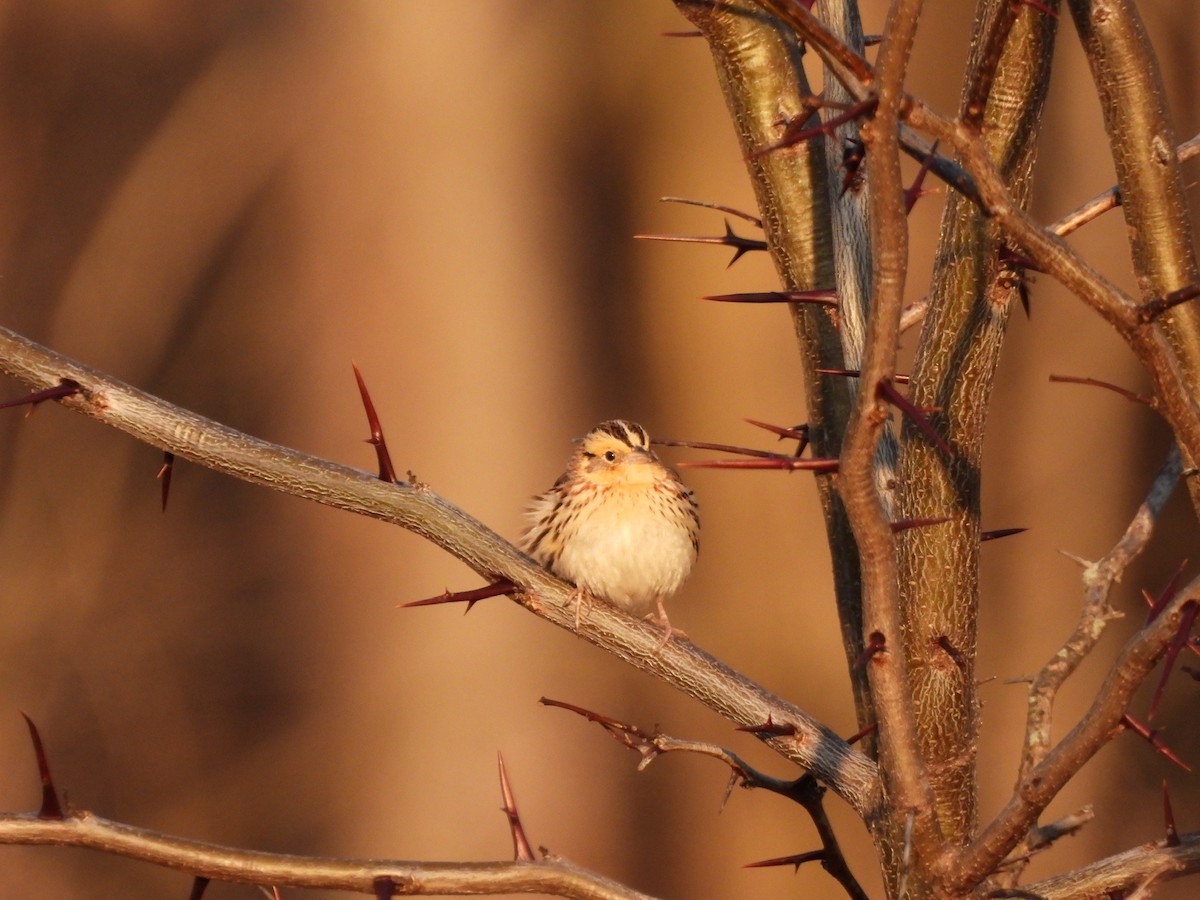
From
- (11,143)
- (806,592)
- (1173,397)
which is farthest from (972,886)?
(11,143)

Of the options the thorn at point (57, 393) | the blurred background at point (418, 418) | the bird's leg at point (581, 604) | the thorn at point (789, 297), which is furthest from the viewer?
the blurred background at point (418, 418)

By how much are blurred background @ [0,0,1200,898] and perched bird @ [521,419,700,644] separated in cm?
167

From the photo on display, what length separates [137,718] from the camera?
5.56 metres

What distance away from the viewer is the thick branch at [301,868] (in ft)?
5.73

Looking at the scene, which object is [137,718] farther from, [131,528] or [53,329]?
[53,329]

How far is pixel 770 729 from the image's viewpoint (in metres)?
2.08

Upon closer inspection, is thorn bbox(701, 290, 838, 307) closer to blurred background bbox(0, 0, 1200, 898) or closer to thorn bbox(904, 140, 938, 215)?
thorn bbox(904, 140, 938, 215)

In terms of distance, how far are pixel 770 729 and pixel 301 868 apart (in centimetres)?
74

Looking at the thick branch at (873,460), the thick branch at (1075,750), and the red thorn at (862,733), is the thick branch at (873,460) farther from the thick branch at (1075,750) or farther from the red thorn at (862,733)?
the red thorn at (862,733)

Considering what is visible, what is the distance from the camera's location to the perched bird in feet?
11.9

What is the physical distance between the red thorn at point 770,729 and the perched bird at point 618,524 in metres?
→ 1.34

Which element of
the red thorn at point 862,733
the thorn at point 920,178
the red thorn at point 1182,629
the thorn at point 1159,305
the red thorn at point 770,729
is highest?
the thorn at point 920,178

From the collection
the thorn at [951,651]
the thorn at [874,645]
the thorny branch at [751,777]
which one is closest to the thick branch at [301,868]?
the thorny branch at [751,777]

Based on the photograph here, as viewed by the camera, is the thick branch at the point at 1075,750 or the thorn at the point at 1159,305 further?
the thorn at the point at 1159,305
